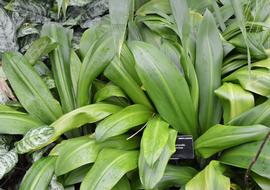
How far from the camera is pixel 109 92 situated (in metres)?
1.13

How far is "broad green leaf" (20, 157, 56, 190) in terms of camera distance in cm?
102

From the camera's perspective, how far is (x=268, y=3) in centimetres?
130

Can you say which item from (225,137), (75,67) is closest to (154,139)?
(225,137)

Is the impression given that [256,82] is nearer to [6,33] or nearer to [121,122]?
[121,122]

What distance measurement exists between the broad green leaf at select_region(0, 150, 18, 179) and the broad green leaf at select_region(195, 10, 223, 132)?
1.76ft

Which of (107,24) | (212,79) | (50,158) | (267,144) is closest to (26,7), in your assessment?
(107,24)

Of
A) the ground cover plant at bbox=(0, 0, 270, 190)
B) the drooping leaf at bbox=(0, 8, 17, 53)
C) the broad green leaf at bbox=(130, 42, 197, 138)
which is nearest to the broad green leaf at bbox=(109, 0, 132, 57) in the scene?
the ground cover plant at bbox=(0, 0, 270, 190)

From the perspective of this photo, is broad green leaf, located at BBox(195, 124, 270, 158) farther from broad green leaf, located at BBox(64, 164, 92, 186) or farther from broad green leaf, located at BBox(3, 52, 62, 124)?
broad green leaf, located at BBox(3, 52, 62, 124)

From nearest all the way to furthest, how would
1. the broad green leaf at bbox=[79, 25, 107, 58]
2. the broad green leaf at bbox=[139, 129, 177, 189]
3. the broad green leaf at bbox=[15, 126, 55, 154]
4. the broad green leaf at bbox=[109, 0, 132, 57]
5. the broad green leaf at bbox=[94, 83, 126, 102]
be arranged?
Answer: the broad green leaf at bbox=[109, 0, 132, 57]
the broad green leaf at bbox=[139, 129, 177, 189]
the broad green leaf at bbox=[15, 126, 55, 154]
the broad green leaf at bbox=[94, 83, 126, 102]
the broad green leaf at bbox=[79, 25, 107, 58]

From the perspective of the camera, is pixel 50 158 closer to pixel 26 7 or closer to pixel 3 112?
pixel 3 112

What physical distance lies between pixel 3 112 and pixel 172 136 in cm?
50

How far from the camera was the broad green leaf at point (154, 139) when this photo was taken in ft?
3.02

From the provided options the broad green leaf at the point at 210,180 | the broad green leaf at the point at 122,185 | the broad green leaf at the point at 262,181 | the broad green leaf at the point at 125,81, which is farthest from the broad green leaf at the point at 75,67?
the broad green leaf at the point at 262,181

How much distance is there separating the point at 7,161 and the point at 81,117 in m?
0.23
